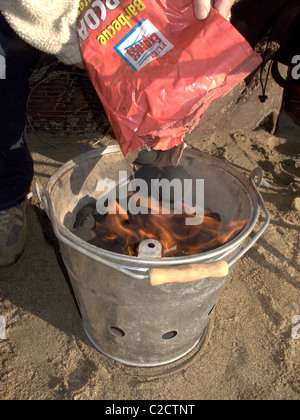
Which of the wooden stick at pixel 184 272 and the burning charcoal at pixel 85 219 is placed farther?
the burning charcoal at pixel 85 219

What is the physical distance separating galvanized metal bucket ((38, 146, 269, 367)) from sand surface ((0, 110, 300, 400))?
82mm

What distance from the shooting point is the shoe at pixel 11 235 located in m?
1.75

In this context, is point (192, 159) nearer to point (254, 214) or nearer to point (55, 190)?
point (254, 214)

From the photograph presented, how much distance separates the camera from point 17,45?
142 centimetres

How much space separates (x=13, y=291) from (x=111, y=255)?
920 mm

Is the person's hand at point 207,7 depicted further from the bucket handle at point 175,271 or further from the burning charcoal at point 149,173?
the bucket handle at point 175,271

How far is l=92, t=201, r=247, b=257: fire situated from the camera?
1.30 m

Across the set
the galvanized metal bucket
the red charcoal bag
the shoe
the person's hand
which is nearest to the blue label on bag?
the red charcoal bag

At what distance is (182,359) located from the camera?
142 cm

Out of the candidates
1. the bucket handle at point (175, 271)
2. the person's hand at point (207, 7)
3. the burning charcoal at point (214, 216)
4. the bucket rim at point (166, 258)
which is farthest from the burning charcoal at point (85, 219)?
the person's hand at point (207, 7)

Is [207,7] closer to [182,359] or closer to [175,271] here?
[175,271]

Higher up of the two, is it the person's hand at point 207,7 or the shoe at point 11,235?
the person's hand at point 207,7

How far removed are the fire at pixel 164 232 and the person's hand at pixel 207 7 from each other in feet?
2.29
